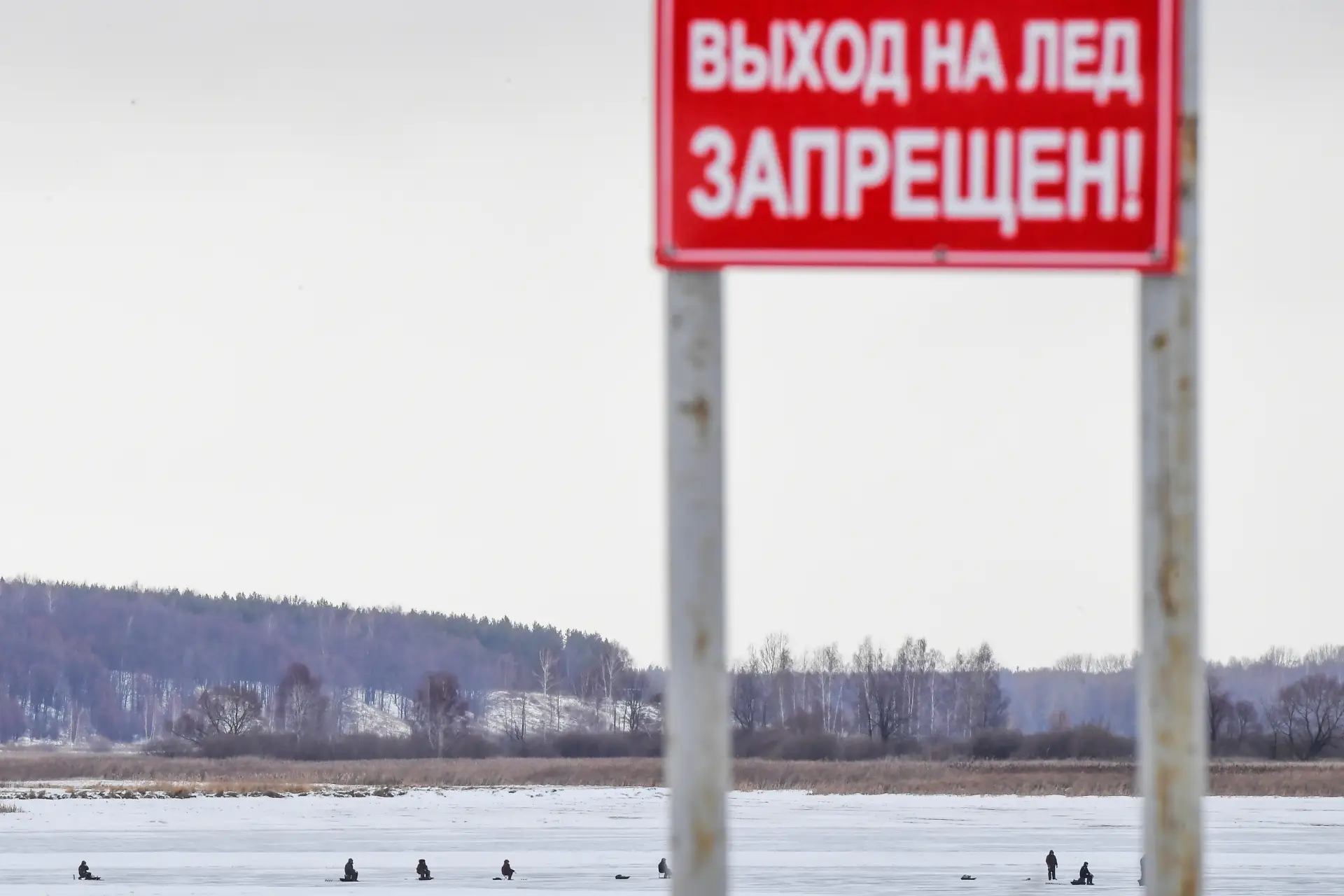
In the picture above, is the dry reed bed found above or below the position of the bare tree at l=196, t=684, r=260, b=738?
above

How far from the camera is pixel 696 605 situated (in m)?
4.55

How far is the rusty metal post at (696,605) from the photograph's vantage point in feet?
14.8

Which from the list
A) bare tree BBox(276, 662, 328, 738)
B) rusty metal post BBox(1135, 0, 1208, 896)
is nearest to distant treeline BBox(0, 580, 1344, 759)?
bare tree BBox(276, 662, 328, 738)

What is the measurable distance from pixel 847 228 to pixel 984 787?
176 ft

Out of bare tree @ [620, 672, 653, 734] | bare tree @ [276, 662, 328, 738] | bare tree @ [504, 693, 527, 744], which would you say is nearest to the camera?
bare tree @ [620, 672, 653, 734]

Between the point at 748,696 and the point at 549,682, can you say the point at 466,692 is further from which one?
the point at 748,696

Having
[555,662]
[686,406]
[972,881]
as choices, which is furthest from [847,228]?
[555,662]

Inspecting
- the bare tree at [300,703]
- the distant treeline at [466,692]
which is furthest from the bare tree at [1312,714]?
the bare tree at [300,703]

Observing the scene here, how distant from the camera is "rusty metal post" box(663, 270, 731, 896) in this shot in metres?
4.51

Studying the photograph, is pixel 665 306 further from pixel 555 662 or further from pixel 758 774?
pixel 555 662

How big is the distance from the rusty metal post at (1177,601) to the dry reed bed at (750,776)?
49729 millimetres

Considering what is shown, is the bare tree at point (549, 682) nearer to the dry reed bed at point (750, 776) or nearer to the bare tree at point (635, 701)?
the bare tree at point (635, 701)

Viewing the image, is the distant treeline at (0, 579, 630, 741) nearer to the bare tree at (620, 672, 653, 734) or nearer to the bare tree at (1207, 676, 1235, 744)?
the bare tree at (620, 672, 653, 734)

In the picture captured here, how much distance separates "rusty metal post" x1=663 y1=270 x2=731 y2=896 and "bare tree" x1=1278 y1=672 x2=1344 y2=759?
266ft
